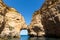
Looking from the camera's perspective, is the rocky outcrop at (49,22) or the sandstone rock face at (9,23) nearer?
the rocky outcrop at (49,22)

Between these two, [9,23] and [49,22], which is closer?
[49,22]

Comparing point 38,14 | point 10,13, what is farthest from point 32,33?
point 10,13

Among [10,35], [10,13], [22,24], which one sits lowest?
[10,35]

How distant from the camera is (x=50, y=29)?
65.4 meters

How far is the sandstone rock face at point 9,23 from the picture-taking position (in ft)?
192

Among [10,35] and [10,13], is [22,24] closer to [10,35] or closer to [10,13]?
[10,13]

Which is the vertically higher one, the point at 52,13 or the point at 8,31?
the point at 52,13

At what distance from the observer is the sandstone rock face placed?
192ft

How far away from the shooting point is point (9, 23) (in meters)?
68.4

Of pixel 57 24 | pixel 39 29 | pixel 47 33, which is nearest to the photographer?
pixel 57 24

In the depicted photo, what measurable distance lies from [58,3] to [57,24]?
26.3ft

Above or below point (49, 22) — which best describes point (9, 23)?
above

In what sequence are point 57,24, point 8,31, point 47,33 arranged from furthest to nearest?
1. point 47,33
2. point 8,31
3. point 57,24

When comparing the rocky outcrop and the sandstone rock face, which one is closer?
the rocky outcrop
